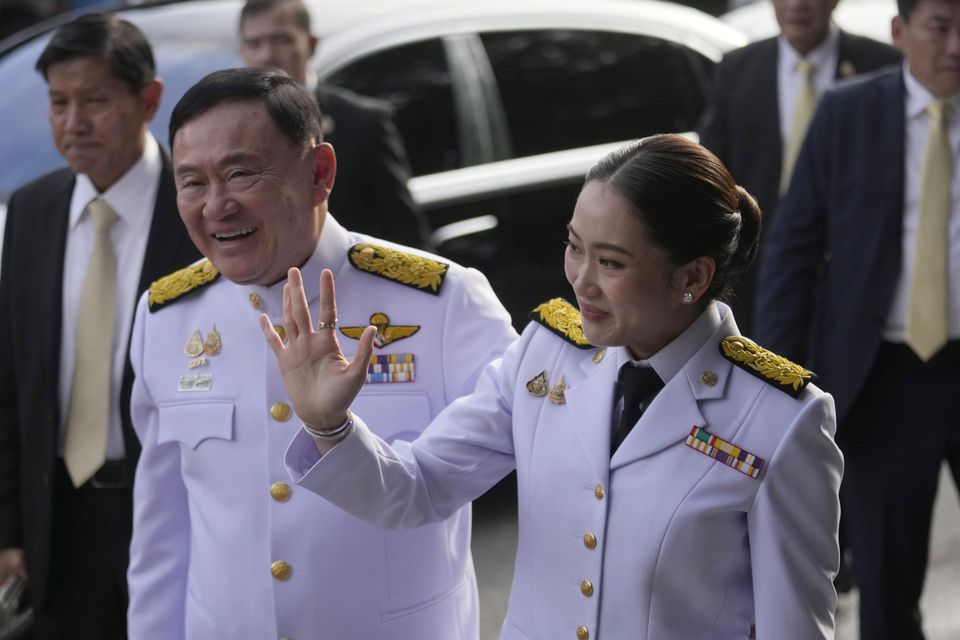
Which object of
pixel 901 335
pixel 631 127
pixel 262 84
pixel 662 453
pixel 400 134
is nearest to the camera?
pixel 662 453

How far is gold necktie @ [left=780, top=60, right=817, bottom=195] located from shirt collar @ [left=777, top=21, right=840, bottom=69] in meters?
0.05

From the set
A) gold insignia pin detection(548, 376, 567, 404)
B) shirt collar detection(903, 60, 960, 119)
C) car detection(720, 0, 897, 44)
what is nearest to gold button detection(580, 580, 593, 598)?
gold insignia pin detection(548, 376, 567, 404)

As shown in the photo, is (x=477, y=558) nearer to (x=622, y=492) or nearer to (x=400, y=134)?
(x=400, y=134)

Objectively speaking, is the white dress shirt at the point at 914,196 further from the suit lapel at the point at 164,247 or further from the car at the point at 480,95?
the car at the point at 480,95

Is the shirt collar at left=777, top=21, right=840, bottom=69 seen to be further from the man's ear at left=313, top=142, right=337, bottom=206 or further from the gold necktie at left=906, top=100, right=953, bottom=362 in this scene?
the man's ear at left=313, top=142, right=337, bottom=206

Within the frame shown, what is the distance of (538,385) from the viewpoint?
269 centimetres

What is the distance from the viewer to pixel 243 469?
2920 mm

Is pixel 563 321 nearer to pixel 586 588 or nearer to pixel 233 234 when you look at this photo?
pixel 586 588

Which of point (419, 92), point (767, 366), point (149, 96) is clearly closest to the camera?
point (767, 366)

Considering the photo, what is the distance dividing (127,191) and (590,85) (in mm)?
2947

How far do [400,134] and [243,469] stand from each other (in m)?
3.17

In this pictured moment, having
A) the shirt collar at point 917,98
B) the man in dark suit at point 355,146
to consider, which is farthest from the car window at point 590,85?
the shirt collar at point 917,98

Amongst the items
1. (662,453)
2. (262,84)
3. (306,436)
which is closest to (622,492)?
(662,453)

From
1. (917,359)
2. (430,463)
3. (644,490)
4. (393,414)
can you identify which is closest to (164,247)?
(393,414)
